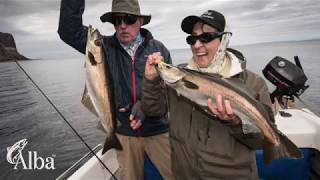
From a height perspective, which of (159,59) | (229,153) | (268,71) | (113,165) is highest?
(159,59)

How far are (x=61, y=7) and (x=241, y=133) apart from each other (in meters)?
2.70

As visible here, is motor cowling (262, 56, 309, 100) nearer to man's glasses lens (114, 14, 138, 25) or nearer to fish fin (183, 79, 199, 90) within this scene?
man's glasses lens (114, 14, 138, 25)

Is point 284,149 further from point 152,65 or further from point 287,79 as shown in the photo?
point 287,79

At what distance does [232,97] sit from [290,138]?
3.01 metres

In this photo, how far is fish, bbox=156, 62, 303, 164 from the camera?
10.0 feet

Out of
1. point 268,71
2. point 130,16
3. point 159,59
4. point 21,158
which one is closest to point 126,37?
point 130,16

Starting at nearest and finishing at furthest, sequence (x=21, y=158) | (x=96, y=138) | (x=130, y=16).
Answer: (x=130, y=16) < (x=21, y=158) < (x=96, y=138)

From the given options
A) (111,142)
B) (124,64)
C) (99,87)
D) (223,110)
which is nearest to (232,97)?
(223,110)

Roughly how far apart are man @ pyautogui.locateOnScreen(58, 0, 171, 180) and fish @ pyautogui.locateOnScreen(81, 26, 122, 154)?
43 cm

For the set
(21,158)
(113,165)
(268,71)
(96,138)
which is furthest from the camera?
(96,138)

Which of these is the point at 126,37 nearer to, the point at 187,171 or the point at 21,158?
the point at 187,171

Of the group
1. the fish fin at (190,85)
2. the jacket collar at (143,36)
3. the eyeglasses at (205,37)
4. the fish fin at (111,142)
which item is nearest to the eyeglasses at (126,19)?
the jacket collar at (143,36)

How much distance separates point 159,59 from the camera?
3.31 meters

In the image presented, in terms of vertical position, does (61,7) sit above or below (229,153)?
above
